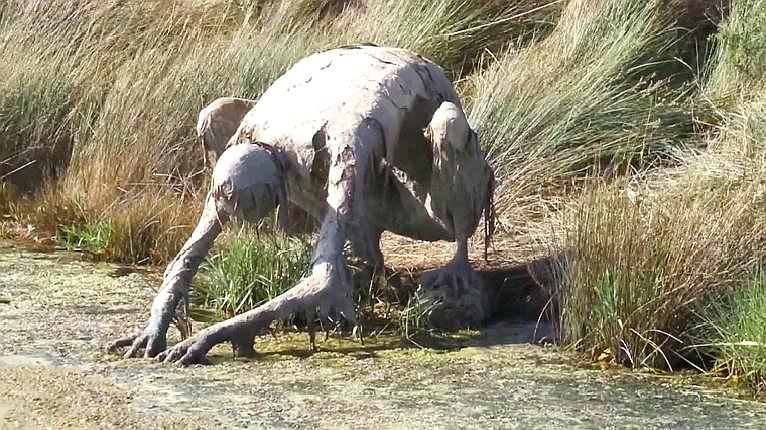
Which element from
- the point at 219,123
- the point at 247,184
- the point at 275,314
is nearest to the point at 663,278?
the point at 275,314

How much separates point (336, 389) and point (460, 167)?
1.28 meters

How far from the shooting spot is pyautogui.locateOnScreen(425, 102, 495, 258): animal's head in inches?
216

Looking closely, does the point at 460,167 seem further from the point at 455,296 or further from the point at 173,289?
the point at 173,289

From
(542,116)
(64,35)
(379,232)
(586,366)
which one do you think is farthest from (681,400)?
(64,35)

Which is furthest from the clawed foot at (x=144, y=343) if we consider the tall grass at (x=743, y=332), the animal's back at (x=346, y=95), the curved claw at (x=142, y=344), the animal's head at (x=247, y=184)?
the tall grass at (x=743, y=332)

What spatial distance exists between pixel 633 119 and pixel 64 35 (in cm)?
429

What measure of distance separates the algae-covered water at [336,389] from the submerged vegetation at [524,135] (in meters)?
0.29

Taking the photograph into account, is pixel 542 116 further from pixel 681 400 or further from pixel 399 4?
pixel 681 400

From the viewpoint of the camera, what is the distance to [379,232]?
605 centimetres

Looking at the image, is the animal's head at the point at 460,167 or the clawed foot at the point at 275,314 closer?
the clawed foot at the point at 275,314

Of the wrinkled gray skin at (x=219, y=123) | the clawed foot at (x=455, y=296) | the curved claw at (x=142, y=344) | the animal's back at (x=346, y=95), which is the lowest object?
the curved claw at (x=142, y=344)

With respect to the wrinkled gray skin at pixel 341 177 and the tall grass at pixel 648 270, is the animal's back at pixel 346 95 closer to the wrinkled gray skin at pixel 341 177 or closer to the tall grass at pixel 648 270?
the wrinkled gray skin at pixel 341 177

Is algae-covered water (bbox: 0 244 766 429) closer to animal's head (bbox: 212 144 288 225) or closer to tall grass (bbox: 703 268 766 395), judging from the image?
tall grass (bbox: 703 268 766 395)

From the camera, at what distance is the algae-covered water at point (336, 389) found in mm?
4387
